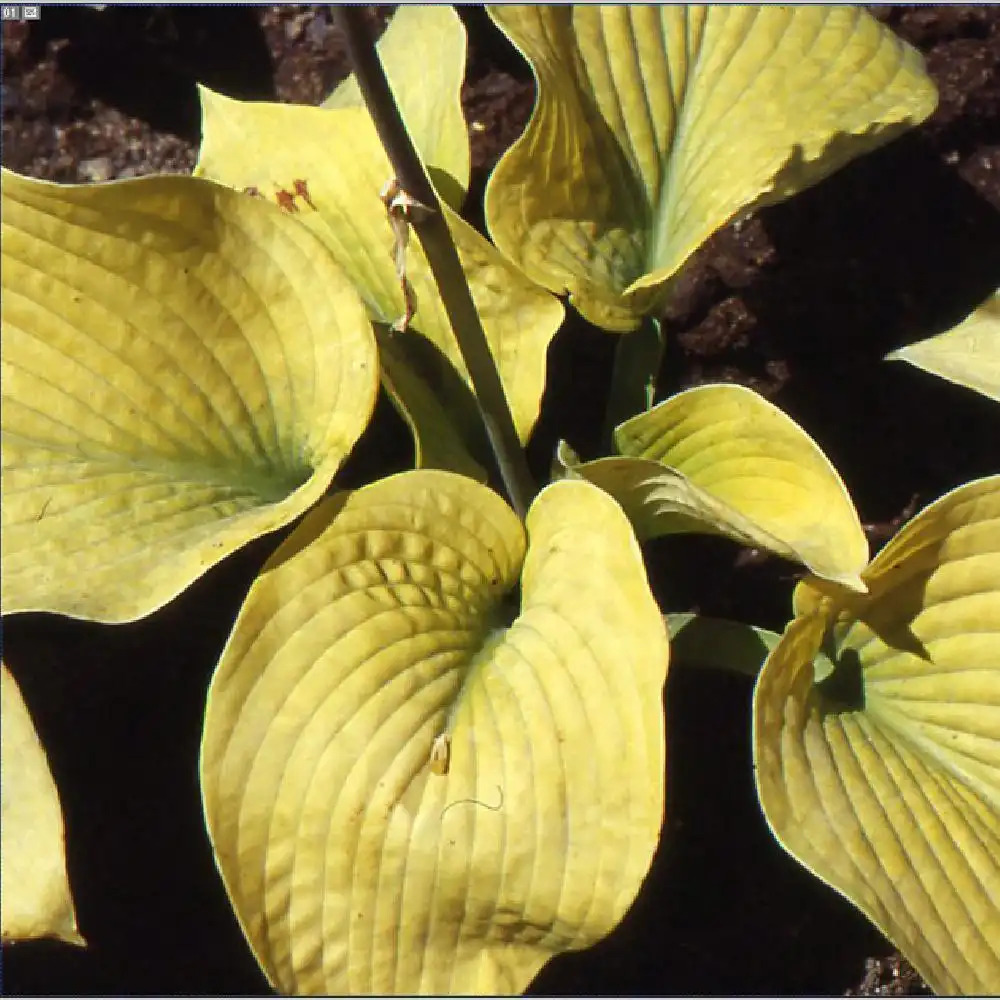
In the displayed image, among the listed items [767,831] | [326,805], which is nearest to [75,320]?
[326,805]

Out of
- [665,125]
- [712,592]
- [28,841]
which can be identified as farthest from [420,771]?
[665,125]

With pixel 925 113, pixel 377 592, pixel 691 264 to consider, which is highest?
pixel 925 113

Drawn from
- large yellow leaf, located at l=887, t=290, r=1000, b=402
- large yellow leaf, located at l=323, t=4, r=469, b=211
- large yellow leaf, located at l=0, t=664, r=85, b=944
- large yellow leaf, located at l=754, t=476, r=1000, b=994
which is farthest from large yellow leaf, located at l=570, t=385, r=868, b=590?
large yellow leaf, located at l=0, t=664, r=85, b=944

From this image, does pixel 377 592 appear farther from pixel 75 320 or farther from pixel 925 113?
pixel 925 113

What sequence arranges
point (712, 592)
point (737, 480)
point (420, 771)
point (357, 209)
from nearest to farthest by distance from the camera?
point (420, 771)
point (737, 480)
point (357, 209)
point (712, 592)

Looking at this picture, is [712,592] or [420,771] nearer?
[420,771]

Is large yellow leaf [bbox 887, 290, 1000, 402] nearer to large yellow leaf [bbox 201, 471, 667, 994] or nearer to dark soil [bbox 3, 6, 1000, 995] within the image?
dark soil [bbox 3, 6, 1000, 995]

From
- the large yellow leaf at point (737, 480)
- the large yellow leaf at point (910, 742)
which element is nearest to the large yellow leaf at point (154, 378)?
the large yellow leaf at point (737, 480)

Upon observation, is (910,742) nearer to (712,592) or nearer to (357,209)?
(712,592)
